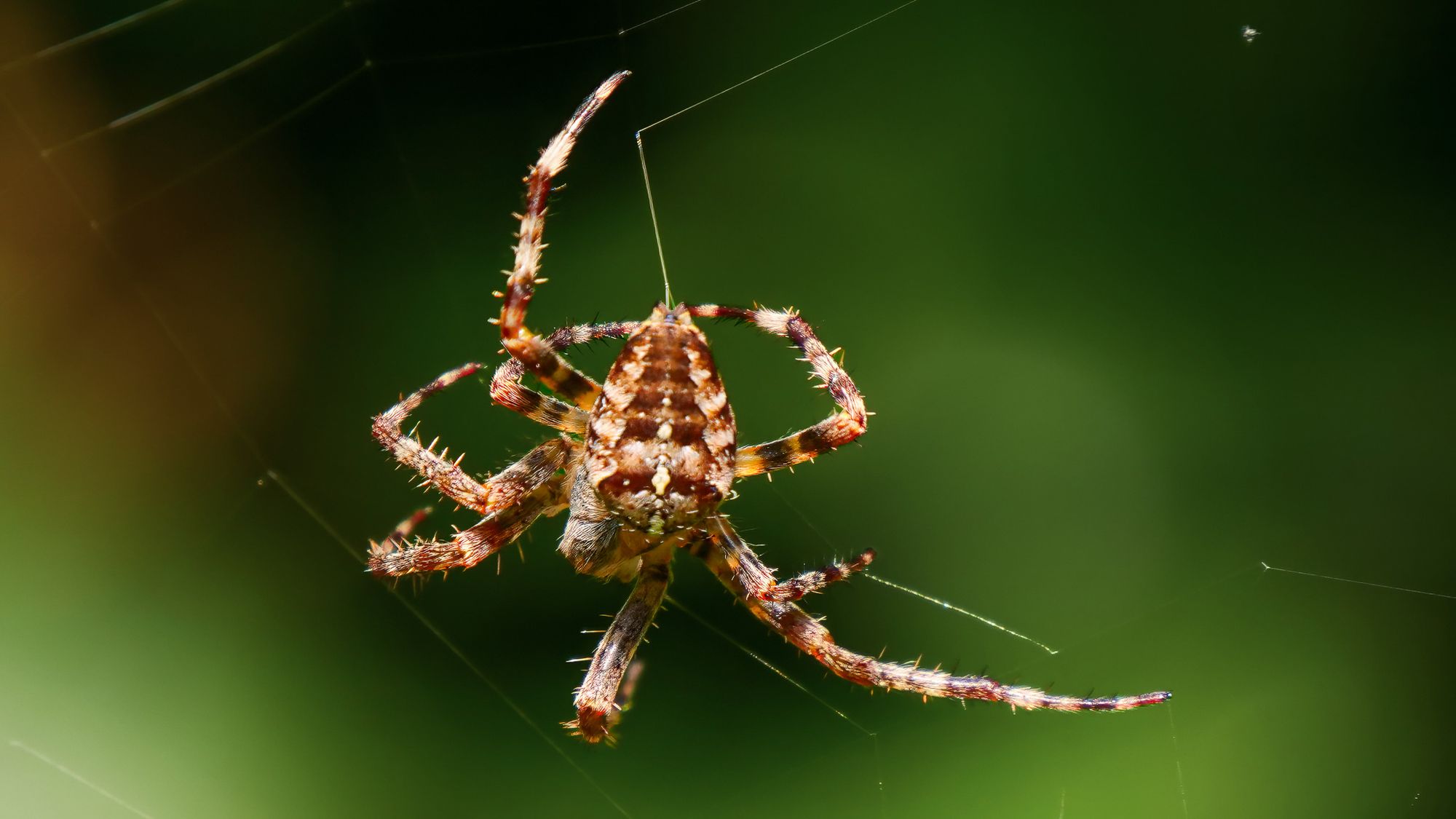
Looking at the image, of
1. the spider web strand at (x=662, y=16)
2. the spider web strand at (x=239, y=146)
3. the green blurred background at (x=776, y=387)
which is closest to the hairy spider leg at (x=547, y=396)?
the green blurred background at (x=776, y=387)

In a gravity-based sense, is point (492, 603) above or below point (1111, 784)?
above

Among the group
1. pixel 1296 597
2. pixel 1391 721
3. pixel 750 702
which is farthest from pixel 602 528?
pixel 1391 721

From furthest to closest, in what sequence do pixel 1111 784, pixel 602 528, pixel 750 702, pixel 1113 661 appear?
pixel 750 702 < pixel 1113 661 < pixel 1111 784 < pixel 602 528

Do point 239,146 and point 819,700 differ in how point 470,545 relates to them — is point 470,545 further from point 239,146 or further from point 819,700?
point 239,146

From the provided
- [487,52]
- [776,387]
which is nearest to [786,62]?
[487,52]

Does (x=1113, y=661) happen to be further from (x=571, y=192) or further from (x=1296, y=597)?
(x=571, y=192)

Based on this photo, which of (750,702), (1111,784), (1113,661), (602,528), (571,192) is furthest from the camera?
(571,192)
